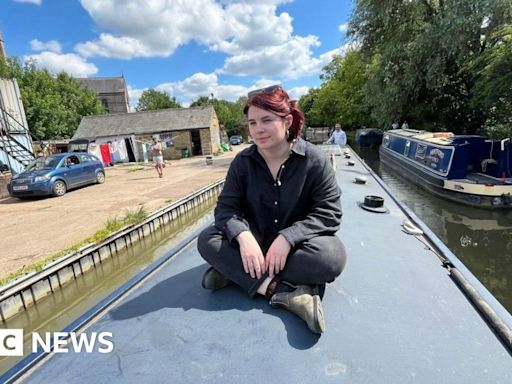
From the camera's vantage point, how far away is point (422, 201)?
10.4m

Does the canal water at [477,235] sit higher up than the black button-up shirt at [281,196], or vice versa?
the black button-up shirt at [281,196]

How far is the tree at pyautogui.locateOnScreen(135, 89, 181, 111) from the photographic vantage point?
62.6 metres

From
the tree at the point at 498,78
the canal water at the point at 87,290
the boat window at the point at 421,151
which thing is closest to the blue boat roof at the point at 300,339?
the canal water at the point at 87,290

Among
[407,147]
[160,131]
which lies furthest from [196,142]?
[407,147]

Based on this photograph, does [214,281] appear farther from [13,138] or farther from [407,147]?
[13,138]

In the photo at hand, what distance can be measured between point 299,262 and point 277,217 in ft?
1.23

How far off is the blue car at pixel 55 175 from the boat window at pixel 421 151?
43.1 ft

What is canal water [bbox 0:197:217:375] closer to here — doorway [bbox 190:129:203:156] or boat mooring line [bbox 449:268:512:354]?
boat mooring line [bbox 449:268:512:354]

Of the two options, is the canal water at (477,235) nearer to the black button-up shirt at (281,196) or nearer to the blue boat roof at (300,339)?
the blue boat roof at (300,339)

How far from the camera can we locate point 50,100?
34312 mm

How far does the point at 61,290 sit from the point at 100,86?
7087cm

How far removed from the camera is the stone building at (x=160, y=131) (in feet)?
80.5

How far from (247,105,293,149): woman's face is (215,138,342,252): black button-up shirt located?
0.47 ft

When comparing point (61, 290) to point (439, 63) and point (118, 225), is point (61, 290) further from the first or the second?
point (439, 63)
